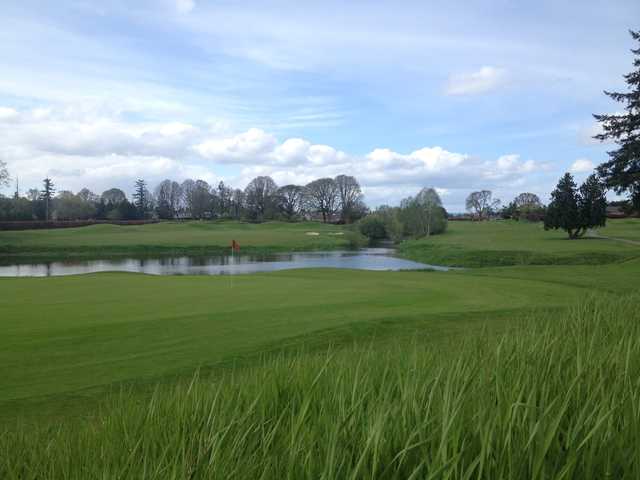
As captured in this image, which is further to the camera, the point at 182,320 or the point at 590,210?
the point at 590,210

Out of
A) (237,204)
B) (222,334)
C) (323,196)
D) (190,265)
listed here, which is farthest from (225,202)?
(222,334)

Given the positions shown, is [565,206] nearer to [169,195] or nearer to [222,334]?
[222,334]

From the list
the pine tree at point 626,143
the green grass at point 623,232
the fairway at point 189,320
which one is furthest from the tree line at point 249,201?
the fairway at point 189,320

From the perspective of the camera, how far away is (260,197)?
11525 centimetres

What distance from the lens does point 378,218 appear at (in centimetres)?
7994

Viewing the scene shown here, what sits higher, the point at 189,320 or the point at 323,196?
the point at 323,196

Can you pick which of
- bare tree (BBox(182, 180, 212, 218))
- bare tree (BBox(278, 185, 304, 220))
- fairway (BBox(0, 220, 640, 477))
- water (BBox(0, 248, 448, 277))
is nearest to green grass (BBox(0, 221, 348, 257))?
water (BBox(0, 248, 448, 277))

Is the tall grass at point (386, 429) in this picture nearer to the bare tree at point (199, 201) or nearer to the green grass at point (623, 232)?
the green grass at point (623, 232)

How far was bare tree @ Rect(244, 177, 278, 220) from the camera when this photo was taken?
114 meters

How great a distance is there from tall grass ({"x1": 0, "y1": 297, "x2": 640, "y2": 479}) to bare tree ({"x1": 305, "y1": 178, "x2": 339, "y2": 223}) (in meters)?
113

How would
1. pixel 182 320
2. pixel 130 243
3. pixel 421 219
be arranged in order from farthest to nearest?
pixel 421 219 → pixel 130 243 → pixel 182 320

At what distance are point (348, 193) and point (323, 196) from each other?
5.42 metres

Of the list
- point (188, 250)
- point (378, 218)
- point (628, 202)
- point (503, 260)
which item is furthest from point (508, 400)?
point (378, 218)

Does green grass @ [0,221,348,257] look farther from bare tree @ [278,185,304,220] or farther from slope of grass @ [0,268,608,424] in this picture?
slope of grass @ [0,268,608,424]
